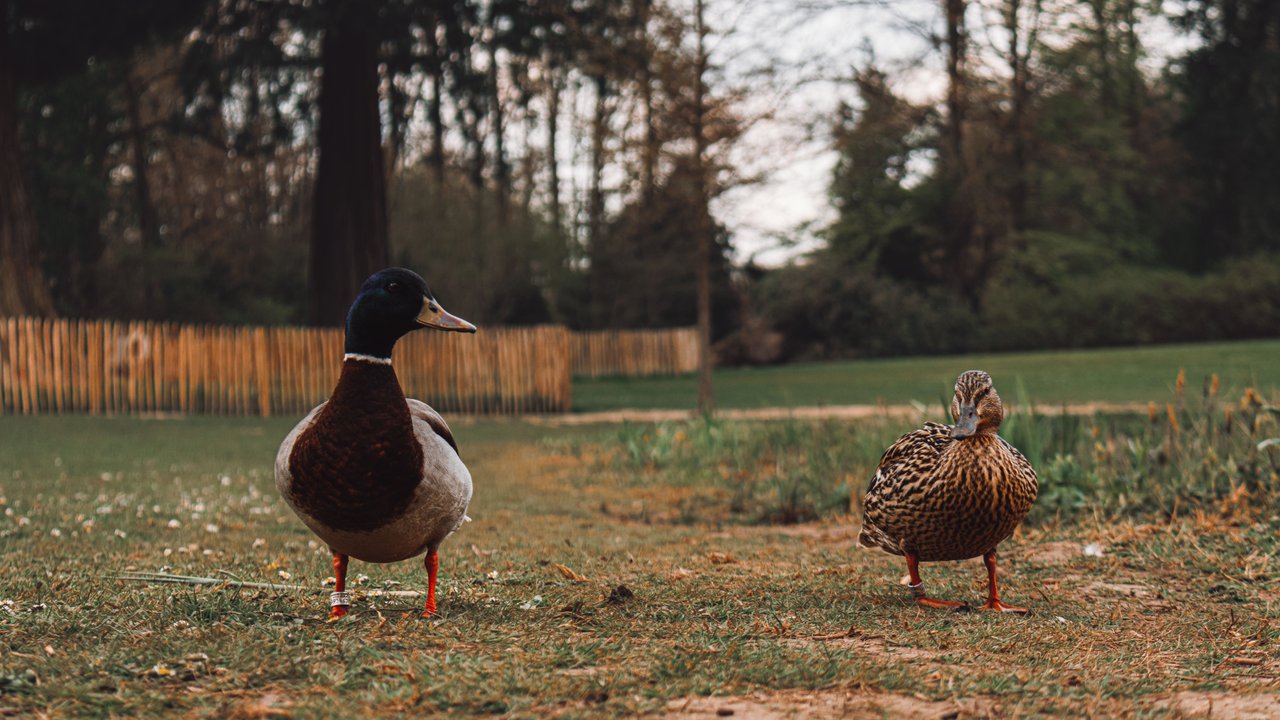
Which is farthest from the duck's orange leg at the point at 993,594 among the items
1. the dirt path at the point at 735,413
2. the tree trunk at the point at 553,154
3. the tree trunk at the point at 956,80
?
the tree trunk at the point at 553,154

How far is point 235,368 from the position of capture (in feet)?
60.6

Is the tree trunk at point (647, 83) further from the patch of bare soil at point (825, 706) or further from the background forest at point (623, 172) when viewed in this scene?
the patch of bare soil at point (825, 706)

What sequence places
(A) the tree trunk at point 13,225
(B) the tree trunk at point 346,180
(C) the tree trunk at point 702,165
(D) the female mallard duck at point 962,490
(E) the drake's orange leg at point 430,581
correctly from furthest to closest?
1. (B) the tree trunk at point 346,180
2. (A) the tree trunk at point 13,225
3. (C) the tree trunk at point 702,165
4. (D) the female mallard duck at point 962,490
5. (E) the drake's orange leg at point 430,581

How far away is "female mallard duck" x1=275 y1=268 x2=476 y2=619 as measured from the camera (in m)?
3.83

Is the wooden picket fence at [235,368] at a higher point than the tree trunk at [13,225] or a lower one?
lower

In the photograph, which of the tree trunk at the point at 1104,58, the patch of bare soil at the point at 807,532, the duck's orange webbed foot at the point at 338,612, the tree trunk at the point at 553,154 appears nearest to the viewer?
the duck's orange webbed foot at the point at 338,612

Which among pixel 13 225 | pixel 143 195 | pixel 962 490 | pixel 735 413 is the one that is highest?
pixel 143 195

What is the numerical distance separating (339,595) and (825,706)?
1.97 metres

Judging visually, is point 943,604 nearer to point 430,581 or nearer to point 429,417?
point 430,581

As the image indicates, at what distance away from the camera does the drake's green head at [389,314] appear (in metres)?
4.02

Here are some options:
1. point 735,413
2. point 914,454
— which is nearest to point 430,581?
point 914,454

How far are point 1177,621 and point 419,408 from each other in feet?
10.8

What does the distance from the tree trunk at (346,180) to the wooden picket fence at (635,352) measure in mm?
14545

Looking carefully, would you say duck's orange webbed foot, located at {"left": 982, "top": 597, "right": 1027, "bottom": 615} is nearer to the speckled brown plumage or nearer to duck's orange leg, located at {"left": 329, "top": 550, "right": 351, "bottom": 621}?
the speckled brown plumage
